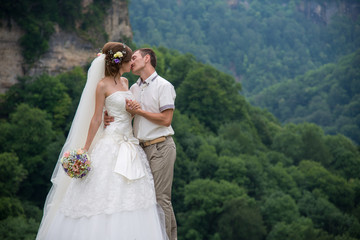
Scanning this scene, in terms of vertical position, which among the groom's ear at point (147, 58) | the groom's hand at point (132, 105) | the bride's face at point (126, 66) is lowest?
the groom's hand at point (132, 105)

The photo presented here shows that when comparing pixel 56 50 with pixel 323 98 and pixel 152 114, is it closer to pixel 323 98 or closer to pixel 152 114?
pixel 152 114

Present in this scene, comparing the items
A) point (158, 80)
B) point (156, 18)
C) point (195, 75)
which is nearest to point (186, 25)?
point (156, 18)

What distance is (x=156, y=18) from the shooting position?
16075 cm

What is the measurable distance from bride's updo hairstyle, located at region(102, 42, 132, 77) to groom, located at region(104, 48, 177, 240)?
29 centimetres

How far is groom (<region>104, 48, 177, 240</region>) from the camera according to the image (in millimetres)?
8125

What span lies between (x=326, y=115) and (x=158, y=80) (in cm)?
12319

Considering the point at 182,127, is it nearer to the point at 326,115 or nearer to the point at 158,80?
→ the point at 158,80

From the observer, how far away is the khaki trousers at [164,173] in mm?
8102

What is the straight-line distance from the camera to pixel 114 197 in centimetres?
773

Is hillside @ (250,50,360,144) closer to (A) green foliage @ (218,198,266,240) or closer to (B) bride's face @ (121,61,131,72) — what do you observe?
(A) green foliage @ (218,198,266,240)

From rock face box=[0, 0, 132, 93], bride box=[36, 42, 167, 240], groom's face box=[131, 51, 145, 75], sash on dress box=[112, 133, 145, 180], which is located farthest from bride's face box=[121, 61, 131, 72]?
rock face box=[0, 0, 132, 93]

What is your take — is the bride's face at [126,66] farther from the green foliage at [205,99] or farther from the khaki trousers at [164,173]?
the green foliage at [205,99]

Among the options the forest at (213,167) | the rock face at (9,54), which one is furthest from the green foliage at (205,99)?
the rock face at (9,54)

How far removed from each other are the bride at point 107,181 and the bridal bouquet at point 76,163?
157 mm
